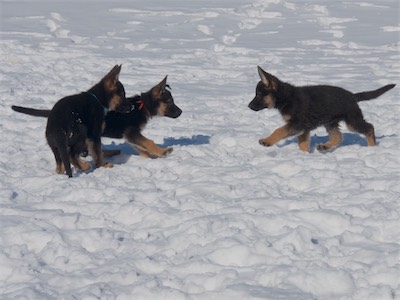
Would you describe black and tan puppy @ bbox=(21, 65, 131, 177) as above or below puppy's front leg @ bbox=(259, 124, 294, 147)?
above

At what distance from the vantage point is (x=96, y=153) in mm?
6898

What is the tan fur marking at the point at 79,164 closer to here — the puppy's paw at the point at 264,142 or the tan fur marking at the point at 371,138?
the puppy's paw at the point at 264,142

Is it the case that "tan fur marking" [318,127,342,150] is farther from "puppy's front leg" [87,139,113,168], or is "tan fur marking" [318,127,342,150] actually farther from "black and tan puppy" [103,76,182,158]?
"puppy's front leg" [87,139,113,168]

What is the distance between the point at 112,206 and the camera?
547 centimetres

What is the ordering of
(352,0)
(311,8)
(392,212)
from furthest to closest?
(352,0) < (311,8) < (392,212)

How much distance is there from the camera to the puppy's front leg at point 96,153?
690 centimetres

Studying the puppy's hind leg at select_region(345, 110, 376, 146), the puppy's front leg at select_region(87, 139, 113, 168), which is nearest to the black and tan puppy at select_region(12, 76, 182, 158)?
the puppy's front leg at select_region(87, 139, 113, 168)

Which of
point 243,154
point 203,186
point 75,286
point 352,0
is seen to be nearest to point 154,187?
point 203,186

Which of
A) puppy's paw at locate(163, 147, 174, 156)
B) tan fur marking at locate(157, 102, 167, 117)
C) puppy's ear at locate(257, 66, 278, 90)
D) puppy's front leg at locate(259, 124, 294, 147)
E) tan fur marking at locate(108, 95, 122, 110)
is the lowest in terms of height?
puppy's paw at locate(163, 147, 174, 156)

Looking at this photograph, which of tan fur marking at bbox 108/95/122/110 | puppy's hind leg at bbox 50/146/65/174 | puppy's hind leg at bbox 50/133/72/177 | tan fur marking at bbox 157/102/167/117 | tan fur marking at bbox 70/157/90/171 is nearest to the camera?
puppy's hind leg at bbox 50/133/72/177

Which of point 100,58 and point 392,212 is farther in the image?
point 100,58

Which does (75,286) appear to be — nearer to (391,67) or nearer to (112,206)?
(112,206)

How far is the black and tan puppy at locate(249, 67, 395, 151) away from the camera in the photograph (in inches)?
294

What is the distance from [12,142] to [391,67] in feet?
32.6
